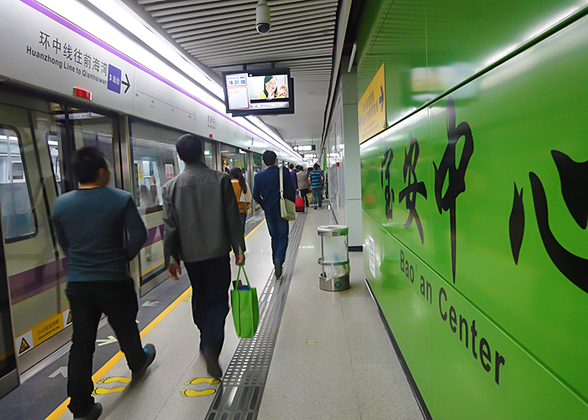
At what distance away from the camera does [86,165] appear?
6.59 feet

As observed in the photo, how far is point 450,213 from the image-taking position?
1.52 m

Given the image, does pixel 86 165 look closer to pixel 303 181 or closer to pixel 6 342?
pixel 6 342

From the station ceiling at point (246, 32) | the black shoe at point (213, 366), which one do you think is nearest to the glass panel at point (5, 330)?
the black shoe at point (213, 366)

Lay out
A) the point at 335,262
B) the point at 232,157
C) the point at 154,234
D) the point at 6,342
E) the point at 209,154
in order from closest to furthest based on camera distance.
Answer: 1. the point at 6,342
2. the point at 335,262
3. the point at 154,234
4. the point at 209,154
5. the point at 232,157

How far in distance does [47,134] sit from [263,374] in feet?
8.98

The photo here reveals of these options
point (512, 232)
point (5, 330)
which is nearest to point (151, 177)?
point (5, 330)

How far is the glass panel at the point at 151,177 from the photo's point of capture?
178 inches

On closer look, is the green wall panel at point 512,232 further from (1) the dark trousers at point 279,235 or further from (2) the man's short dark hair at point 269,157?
(1) the dark trousers at point 279,235

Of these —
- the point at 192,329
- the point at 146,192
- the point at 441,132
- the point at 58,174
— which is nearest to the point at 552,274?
the point at 441,132

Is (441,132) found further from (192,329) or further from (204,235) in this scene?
(192,329)

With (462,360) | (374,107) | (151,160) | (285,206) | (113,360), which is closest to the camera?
(462,360)

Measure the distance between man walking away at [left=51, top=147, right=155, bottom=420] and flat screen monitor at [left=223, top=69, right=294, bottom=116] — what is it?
12.1 ft

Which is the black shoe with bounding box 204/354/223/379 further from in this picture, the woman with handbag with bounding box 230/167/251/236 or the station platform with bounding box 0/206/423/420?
the woman with handbag with bounding box 230/167/251/236

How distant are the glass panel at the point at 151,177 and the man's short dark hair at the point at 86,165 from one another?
8.13 feet
